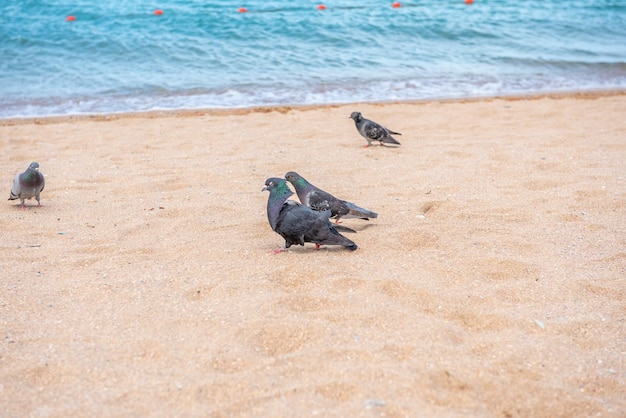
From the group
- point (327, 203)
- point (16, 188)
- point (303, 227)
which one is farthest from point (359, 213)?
point (16, 188)

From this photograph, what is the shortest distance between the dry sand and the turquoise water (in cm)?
483

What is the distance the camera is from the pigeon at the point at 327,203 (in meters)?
5.09

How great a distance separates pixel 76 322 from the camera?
11.5 ft

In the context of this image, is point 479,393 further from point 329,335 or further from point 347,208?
point 347,208

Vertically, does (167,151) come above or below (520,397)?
below

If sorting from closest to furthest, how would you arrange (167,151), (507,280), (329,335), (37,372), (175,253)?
1. (37,372)
2. (329,335)
3. (507,280)
4. (175,253)
5. (167,151)

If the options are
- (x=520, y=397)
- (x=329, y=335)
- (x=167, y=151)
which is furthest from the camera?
(x=167, y=151)

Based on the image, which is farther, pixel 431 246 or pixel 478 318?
pixel 431 246

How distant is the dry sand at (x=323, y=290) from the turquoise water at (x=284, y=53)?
4.83 m

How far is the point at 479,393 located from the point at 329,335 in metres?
0.80

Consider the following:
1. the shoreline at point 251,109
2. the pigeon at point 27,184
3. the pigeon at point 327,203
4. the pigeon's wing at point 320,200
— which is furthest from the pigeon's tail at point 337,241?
the shoreline at point 251,109

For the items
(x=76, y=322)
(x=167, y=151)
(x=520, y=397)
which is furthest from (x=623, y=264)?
(x=167, y=151)

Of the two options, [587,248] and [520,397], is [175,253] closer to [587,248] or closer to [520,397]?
[520,397]

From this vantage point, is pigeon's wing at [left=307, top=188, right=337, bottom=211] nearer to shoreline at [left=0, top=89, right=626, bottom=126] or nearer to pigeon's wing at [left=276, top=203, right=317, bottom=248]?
pigeon's wing at [left=276, top=203, right=317, bottom=248]
